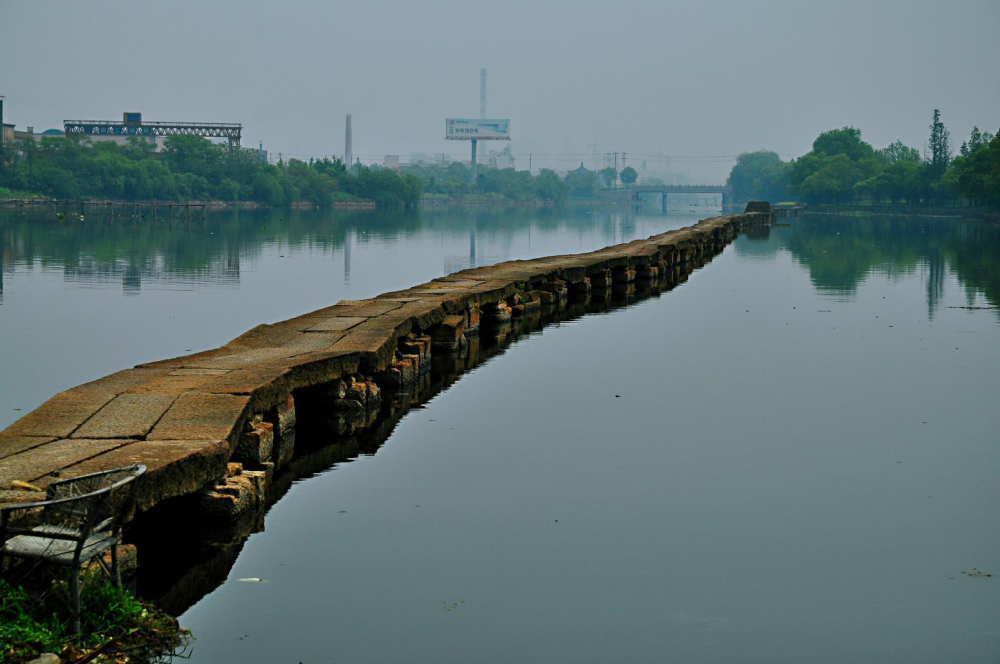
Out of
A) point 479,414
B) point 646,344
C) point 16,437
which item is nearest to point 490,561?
point 16,437

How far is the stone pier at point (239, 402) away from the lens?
24.9ft

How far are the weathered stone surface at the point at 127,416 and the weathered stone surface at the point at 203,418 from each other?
8cm

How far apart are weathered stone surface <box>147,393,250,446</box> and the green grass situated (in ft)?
6.11

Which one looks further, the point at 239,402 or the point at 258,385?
the point at 258,385

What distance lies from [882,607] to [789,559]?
0.85m

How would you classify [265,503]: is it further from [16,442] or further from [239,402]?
[16,442]

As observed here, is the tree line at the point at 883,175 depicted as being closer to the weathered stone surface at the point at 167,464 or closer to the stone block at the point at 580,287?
the stone block at the point at 580,287

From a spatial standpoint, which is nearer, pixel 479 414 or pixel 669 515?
pixel 669 515

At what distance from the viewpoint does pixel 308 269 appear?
125ft

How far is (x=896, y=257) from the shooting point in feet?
152

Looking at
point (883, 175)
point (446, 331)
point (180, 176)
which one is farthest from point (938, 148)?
point (446, 331)

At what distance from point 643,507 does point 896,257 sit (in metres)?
40.3

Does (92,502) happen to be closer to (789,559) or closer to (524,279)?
(789,559)

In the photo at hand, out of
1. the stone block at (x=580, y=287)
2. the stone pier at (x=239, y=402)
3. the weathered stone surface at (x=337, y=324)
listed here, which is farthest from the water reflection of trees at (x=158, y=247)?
the weathered stone surface at (x=337, y=324)
